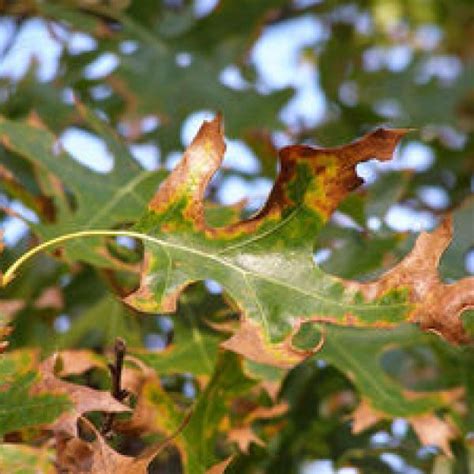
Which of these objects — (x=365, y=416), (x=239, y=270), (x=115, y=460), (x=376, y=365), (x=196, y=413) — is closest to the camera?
(x=115, y=460)

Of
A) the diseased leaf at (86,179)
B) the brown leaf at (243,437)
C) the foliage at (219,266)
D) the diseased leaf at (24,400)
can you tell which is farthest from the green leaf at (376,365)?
the diseased leaf at (24,400)

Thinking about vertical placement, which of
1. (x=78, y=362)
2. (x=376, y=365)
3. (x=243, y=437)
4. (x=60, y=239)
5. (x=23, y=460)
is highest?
(x=60, y=239)

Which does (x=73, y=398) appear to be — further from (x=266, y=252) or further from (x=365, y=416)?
(x=365, y=416)

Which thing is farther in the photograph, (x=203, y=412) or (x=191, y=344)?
(x=191, y=344)

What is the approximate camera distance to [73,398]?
0.98m

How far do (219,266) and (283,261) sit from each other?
0.20 feet

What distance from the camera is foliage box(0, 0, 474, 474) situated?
1004 mm

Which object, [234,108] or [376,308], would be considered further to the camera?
[234,108]

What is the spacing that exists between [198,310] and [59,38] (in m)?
0.80

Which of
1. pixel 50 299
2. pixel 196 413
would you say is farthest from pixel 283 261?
pixel 50 299

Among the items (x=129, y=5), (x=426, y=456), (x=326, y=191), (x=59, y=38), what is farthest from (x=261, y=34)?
(x=326, y=191)

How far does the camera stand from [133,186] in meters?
1.49

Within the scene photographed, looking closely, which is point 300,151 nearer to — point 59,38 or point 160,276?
point 160,276

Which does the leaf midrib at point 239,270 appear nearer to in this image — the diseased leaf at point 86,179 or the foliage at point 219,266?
the foliage at point 219,266
